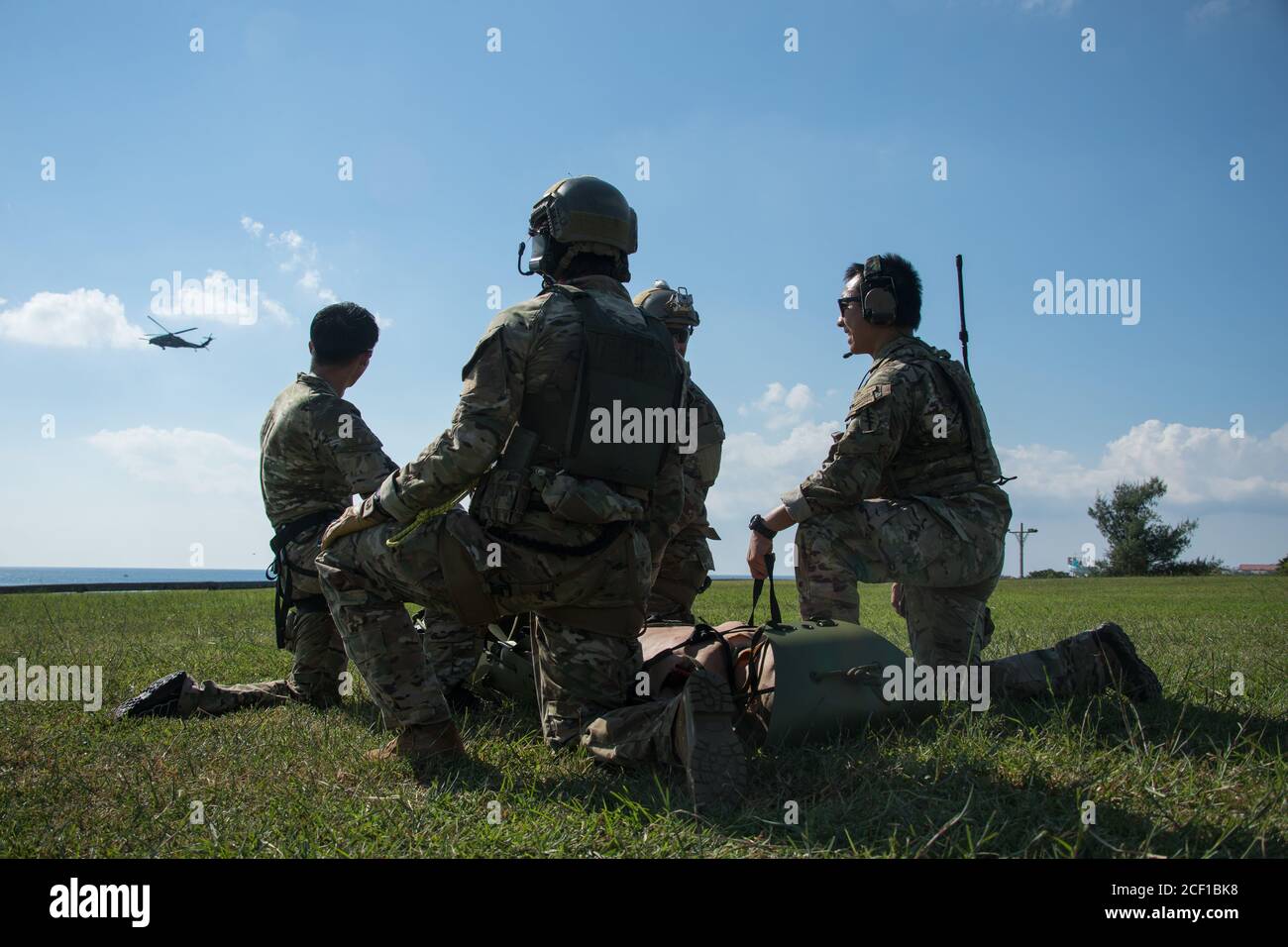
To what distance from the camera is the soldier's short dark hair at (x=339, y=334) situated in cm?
613

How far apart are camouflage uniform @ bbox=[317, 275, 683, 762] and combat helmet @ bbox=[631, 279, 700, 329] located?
244cm

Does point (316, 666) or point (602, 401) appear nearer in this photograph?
point (602, 401)

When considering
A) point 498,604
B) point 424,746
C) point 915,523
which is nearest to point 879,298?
point 915,523

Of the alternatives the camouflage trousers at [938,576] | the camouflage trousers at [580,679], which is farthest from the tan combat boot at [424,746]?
the camouflage trousers at [938,576]

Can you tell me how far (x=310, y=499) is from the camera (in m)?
6.00

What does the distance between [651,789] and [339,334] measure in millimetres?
3888

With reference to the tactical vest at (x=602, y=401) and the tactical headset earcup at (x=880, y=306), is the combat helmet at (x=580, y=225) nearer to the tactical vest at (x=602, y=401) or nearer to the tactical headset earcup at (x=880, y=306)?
the tactical vest at (x=602, y=401)

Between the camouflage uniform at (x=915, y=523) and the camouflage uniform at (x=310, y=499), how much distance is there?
2277 millimetres

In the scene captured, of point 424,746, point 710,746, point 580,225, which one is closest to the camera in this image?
point 710,746

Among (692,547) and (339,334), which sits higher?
(339,334)

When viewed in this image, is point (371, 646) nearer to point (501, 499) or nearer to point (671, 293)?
point (501, 499)

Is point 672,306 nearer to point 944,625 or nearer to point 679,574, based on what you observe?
point 679,574
